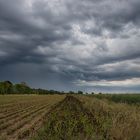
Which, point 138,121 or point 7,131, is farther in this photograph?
point 7,131

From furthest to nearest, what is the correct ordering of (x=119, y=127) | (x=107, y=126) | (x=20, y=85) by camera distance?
(x=20, y=85), (x=107, y=126), (x=119, y=127)

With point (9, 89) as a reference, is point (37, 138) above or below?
below

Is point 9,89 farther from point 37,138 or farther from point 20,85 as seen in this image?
point 37,138

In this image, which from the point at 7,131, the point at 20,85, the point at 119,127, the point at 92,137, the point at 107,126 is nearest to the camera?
the point at 92,137

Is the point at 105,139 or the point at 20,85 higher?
the point at 20,85

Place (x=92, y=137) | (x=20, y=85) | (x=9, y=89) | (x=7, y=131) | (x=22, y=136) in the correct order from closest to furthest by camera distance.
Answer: (x=92, y=137) → (x=22, y=136) → (x=7, y=131) → (x=9, y=89) → (x=20, y=85)

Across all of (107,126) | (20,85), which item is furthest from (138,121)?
(20,85)

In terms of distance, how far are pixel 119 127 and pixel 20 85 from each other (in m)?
179

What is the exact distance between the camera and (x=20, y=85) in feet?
618

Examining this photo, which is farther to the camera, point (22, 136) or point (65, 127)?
point (22, 136)

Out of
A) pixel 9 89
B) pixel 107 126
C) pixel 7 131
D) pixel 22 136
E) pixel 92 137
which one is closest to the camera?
pixel 92 137

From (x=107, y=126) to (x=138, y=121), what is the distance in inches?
61.9

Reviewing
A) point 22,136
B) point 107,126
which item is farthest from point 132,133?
point 22,136

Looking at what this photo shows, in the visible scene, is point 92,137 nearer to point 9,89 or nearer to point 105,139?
point 105,139
